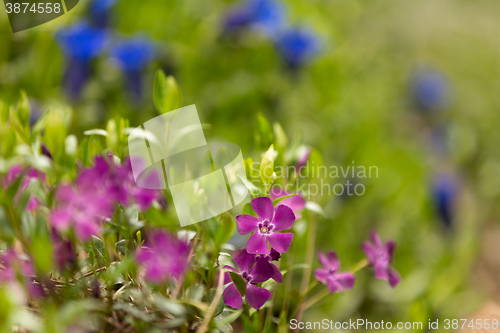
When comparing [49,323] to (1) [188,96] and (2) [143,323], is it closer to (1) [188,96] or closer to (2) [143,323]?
(2) [143,323]

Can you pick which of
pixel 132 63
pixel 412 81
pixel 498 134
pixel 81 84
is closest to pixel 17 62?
pixel 81 84

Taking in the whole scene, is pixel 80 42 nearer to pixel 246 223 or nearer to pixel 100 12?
pixel 100 12

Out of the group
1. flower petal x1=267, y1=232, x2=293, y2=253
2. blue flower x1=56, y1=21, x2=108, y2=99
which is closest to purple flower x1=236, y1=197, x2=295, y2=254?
flower petal x1=267, y1=232, x2=293, y2=253

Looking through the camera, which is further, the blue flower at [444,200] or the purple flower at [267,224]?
the blue flower at [444,200]

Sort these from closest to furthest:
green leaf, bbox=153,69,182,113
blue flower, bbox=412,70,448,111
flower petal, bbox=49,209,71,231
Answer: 1. flower petal, bbox=49,209,71,231
2. green leaf, bbox=153,69,182,113
3. blue flower, bbox=412,70,448,111

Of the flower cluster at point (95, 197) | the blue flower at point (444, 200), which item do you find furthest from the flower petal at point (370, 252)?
the blue flower at point (444, 200)

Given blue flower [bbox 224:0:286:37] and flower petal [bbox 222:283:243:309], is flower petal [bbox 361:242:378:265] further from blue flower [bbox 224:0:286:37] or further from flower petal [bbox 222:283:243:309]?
blue flower [bbox 224:0:286:37]

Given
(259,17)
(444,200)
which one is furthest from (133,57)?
(444,200)

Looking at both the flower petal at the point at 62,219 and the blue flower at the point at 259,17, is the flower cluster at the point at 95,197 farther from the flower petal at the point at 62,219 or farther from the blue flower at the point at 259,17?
the blue flower at the point at 259,17
